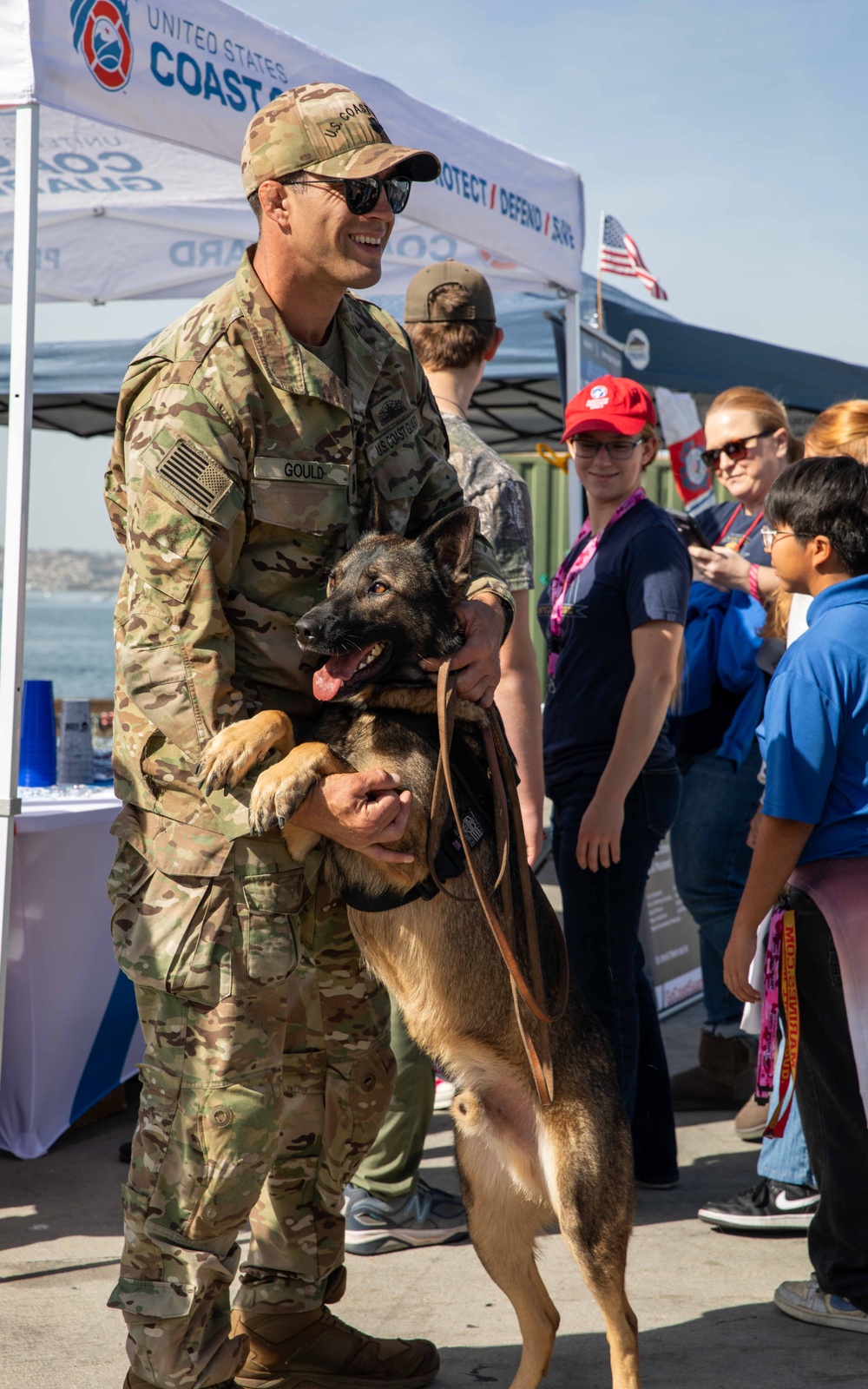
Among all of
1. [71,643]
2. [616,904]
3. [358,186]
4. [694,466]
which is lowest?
[616,904]

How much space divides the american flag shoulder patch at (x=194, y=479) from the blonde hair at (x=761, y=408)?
292cm

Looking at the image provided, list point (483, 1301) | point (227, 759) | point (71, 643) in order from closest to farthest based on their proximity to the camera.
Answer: point (227, 759), point (483, 1301), point (71, 643)

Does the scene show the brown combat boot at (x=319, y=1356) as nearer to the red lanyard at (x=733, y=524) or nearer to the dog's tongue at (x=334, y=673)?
the dog's tongue at (x=334, y=673)

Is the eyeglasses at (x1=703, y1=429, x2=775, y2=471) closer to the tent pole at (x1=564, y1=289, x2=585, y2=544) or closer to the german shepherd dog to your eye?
the tent pole at (x1=564, y1=289, x2=585, y2=544)

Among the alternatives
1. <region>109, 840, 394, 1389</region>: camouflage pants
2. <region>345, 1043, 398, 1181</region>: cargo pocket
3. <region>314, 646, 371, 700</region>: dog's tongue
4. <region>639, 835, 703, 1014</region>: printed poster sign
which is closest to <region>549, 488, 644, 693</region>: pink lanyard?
<region>314, 646, 371, 700</region>: dog's tongue

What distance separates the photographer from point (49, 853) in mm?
3693

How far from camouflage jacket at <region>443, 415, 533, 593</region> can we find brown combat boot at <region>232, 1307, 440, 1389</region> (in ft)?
6.05

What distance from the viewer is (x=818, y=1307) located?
9.07ft

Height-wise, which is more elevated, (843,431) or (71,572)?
(71,572)

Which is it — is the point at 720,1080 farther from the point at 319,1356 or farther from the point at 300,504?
the point at 300,504

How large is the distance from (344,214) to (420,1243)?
2689 mm

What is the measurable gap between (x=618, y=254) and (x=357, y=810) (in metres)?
7.91

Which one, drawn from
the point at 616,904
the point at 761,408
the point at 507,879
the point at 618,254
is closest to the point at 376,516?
the point at 507,879

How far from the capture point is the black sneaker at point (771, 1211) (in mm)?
3293
